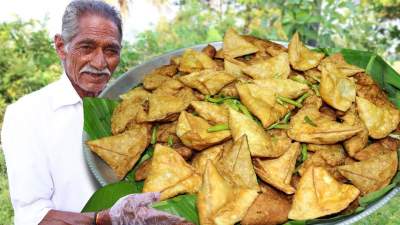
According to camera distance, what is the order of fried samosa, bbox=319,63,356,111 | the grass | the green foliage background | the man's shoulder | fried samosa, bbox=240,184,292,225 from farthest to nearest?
the green foliage background → the grass → the man's shoulder → fried samosa, bbox=319,63,356,111 → fried samosa, bbox=240,184,292,225

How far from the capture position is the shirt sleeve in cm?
228

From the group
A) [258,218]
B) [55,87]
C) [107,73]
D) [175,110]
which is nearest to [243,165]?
[258,218]

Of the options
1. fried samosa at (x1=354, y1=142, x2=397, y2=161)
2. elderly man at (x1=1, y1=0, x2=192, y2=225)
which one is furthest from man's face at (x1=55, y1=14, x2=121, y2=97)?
fried samosa at (x1=354, y1=142, x2=397, y2=161)

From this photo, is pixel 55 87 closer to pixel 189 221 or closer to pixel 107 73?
pixel 107 73

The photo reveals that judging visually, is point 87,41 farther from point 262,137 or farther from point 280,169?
point 280,169

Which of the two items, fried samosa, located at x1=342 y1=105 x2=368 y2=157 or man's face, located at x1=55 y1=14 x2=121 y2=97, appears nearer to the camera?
fried samosa, located at x1=342 y1=105 x2=368 y2=157

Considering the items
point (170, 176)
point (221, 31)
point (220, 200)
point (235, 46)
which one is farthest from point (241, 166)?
point (221, 31)

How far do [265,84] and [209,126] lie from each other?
278 millimetres

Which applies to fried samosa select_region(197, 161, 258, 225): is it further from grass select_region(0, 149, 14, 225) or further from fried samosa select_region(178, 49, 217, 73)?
grass select_region(0, 149, 14, 225)

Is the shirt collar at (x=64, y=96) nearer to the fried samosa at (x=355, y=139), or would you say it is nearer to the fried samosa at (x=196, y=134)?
the fried samosa at (x=196, y=134)

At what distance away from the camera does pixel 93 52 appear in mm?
2361

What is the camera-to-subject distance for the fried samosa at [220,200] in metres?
1.47

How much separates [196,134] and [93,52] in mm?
944

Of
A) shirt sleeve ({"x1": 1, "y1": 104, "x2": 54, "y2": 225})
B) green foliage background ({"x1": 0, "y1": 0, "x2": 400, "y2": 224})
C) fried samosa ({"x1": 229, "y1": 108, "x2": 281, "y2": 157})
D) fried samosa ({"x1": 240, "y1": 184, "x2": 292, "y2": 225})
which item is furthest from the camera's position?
green foliage background ({"x1": 0, "y1": 0, "x2": 400, "y2": 224})
